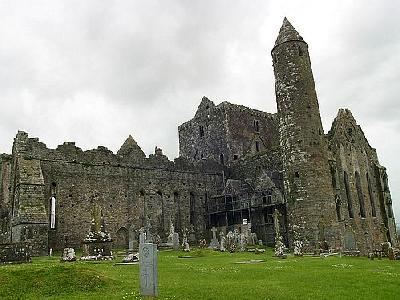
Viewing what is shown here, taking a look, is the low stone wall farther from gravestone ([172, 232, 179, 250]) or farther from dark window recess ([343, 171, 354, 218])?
dark window recess ([343, 171, 354, 218])

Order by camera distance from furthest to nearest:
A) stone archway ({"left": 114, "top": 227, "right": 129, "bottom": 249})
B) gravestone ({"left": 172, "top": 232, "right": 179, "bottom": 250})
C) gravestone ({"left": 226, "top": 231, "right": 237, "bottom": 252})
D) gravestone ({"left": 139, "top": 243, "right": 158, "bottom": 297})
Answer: stone archway ({"left": 114, "top": 227, "right": 129, "bottom": 249}), gravestone ({"left": 172, "top": 232, "right": 179, "bottom": 250}), gravestone ({"left": 226, "top": 231, "right": 237, "bottom": 252}), gravestone ({"left": 139, "top": 243, "right": 158, "bottom": 297})

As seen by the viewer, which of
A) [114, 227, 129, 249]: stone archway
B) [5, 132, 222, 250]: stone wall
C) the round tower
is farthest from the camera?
[114, 227, 129, 249]: stone archway

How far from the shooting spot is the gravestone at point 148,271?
10625mm

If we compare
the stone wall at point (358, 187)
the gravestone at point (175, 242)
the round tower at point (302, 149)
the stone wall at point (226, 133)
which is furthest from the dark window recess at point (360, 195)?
the gravestone at point (175, 242)

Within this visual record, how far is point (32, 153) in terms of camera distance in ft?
108

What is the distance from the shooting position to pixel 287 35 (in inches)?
1341

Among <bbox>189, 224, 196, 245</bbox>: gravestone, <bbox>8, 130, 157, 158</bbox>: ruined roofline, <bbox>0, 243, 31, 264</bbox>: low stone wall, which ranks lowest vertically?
<bbox>0, 243, 31, 264</bbox>: low stone wall

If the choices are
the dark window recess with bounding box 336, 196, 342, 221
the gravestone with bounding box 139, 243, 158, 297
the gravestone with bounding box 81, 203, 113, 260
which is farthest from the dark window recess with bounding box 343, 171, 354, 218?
the gravestone with bounding box 139, 243, 158, 297

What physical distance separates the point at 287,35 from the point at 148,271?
27.6 metres

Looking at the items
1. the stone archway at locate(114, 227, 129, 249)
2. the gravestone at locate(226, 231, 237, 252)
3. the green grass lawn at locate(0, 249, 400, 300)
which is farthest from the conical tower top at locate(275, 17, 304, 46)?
the green grass lawn at locate(0, 249, 400, 300)

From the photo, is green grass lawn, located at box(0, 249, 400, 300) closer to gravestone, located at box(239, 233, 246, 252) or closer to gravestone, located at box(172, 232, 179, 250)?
gravestone, located at box(239, 233, 246, 252)

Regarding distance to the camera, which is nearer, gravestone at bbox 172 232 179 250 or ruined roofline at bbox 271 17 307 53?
gravestone at bbox 172 232 179 250

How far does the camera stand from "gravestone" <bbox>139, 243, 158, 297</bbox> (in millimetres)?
10625

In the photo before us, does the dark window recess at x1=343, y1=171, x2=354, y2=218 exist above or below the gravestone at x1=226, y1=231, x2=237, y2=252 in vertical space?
above
